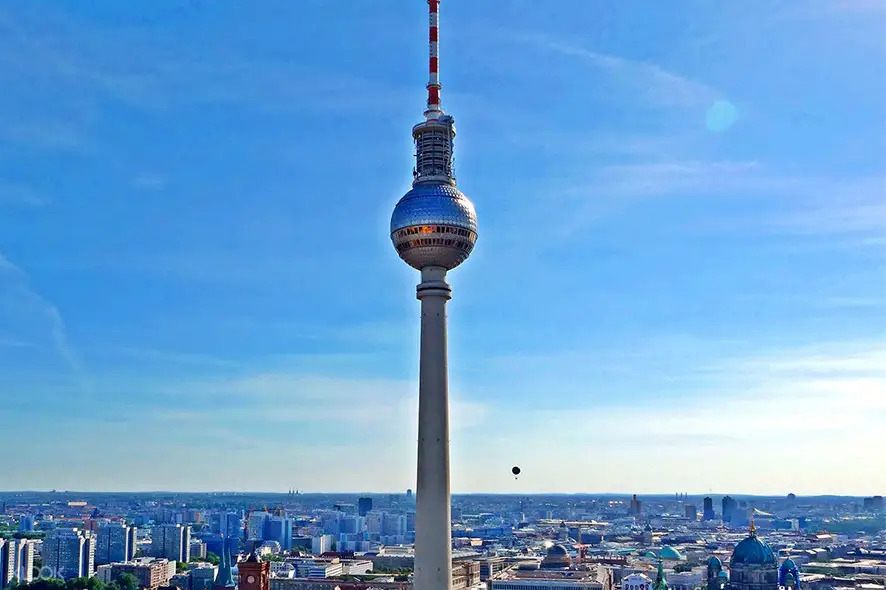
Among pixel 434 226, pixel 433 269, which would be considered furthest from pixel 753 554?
pixel 434 226

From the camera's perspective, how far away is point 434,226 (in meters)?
90.5

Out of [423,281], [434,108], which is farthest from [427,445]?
[434,108]

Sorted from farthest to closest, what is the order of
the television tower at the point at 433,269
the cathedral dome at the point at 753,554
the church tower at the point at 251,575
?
the cathedral dome at the point at 753,554
the church tower at the point at 251,575
the television tower at the point at 433,269

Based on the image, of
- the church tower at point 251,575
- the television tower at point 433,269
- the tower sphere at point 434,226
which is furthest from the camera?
the tower sphere at point 434,226

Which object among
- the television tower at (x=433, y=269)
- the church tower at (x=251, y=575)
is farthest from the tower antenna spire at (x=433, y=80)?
the church tower at (x=251, y=575)

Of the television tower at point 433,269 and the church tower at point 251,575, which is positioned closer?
the television tower at point 433,269

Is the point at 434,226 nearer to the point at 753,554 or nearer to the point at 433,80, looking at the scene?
the point at 433,80

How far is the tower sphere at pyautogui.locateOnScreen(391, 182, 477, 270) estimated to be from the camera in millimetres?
90625

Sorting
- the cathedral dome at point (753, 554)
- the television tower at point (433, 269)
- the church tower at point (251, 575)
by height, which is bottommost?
the cathedral dome at point (753, 554)

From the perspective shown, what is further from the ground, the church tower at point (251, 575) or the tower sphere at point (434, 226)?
the tower sphere at point (434, 226)

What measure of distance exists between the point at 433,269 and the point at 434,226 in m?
3.69

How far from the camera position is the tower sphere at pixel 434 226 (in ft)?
297

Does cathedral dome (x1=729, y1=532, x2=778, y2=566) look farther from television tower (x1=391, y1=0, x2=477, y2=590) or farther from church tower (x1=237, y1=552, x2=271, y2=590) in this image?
church tower (x1=237, y1=552, x2=271, y2=590)

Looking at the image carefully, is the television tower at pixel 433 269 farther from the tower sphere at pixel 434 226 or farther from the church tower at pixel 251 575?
the church tower at pixel 251 575
